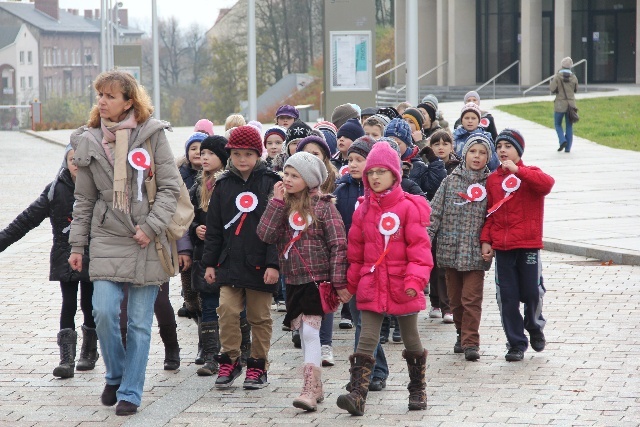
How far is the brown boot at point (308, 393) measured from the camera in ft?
22.6

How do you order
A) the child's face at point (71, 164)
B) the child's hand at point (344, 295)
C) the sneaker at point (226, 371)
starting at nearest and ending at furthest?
the child's hand at point (344, 295)
the sneaker at point (226, 371)
the child's face at point (71, 164)

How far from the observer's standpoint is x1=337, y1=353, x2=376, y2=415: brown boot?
6785 millimetres

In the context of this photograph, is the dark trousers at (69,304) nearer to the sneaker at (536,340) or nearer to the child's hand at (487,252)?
the child's hand at (487,252)

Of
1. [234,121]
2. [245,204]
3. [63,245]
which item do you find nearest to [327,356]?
[245,204]

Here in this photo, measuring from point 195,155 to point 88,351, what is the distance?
1.77 meters

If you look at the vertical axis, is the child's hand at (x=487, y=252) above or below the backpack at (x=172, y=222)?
below

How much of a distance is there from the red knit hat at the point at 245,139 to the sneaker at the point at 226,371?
135 centimetres

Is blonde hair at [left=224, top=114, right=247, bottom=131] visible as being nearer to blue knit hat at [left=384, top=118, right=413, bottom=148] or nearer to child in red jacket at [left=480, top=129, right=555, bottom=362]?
blue knit hat at [left=384, top=118, right=413, bottom=148]

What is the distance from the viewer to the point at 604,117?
108ft

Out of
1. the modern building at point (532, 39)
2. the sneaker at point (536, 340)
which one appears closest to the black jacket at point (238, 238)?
the sneaker at point (536, 340)

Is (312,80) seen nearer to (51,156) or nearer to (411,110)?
(51,156)

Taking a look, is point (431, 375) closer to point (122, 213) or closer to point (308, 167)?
point (308, 167)

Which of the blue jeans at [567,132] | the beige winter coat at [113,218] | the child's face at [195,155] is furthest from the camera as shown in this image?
the blue jeans at [567,132]

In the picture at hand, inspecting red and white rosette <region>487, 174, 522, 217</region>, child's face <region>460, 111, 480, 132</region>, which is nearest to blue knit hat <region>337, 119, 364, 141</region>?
red and white rosette <region>487, 174, 522, 217</region>
